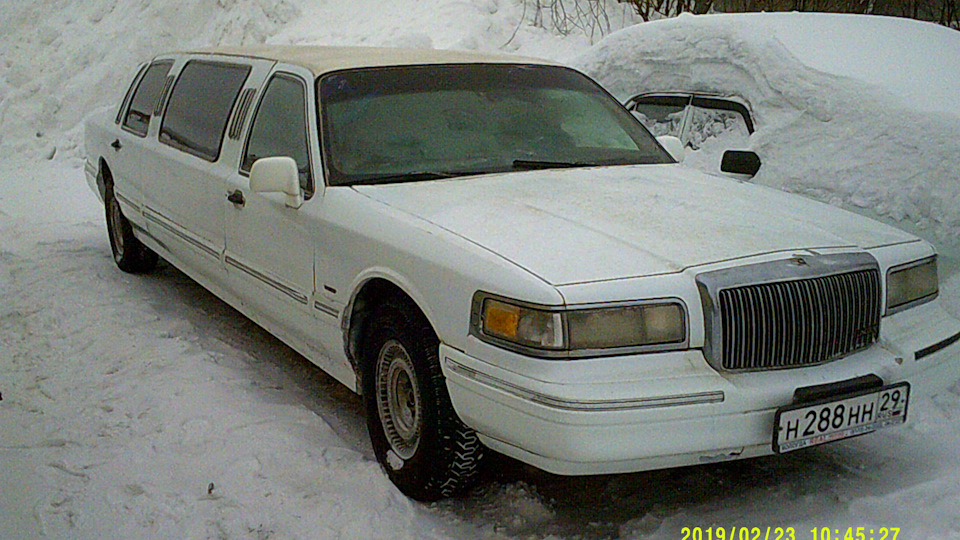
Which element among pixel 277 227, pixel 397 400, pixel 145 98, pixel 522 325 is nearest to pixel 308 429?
pixel 397 400

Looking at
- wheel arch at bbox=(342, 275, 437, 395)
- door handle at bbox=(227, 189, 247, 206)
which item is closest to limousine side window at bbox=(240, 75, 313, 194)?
door handle at bbox=(227, 189, 247, 206)

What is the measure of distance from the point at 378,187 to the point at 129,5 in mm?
13005

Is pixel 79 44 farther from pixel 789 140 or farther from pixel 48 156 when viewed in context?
pixel 789 140

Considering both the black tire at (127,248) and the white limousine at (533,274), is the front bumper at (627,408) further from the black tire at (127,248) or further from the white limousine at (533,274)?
the black tire at (127,248)

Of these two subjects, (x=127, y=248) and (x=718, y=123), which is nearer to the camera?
(x=718, y=123)

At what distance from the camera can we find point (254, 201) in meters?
4.66

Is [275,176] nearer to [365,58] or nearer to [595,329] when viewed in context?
[365,58]

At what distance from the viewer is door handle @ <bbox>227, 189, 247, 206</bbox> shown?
4.78 metres

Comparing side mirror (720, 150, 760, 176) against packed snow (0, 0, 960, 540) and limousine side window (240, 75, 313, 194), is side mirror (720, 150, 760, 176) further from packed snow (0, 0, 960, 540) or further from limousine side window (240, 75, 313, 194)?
limousine side window (240, 75, 313, 194)

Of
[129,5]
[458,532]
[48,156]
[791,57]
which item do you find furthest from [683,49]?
[129,5]

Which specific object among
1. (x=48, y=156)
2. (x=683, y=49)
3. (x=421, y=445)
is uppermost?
(x=683, y=49)

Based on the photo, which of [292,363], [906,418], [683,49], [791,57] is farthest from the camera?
[683,49]

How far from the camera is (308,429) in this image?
435 centimetres
